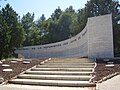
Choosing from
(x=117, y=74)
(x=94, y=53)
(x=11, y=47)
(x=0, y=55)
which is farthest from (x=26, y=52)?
(x=117, y=74)

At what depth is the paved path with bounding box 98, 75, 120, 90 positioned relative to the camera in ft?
24.3

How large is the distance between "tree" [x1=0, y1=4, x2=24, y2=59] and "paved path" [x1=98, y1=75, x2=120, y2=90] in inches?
894

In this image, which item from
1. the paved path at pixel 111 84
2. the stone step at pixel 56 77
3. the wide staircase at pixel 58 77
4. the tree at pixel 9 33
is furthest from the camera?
the tree at pixel 9 33

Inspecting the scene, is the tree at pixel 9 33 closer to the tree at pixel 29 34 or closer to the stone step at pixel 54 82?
the tree at pixel 29 34

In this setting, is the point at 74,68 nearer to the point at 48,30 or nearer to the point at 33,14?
the point at 48,30

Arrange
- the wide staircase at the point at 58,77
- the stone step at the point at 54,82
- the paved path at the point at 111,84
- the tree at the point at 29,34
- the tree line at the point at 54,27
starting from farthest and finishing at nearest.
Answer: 1. the tree at the point at 29,34
2. the tree line at the point at 54,27
3. the wide staircase at the point at 58,77
4. the stone step at the point at 54,82
5. the paved path at the point at 111,84

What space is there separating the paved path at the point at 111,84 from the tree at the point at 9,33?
22.7 metres

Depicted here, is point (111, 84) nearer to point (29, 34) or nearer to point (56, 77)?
point (56, 77)

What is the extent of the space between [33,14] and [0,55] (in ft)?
106

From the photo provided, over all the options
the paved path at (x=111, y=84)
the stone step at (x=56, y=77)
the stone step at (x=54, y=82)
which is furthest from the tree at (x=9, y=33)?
the paved path at (x=111, y=84)

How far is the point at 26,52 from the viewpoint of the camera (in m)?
34.8

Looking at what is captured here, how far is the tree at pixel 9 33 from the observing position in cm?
2962

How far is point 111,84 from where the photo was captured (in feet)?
26.2

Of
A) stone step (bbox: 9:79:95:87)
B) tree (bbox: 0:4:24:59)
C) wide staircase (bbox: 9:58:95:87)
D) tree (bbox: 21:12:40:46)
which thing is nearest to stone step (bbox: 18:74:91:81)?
wide staircase (bbox: 9:58:95:87)
